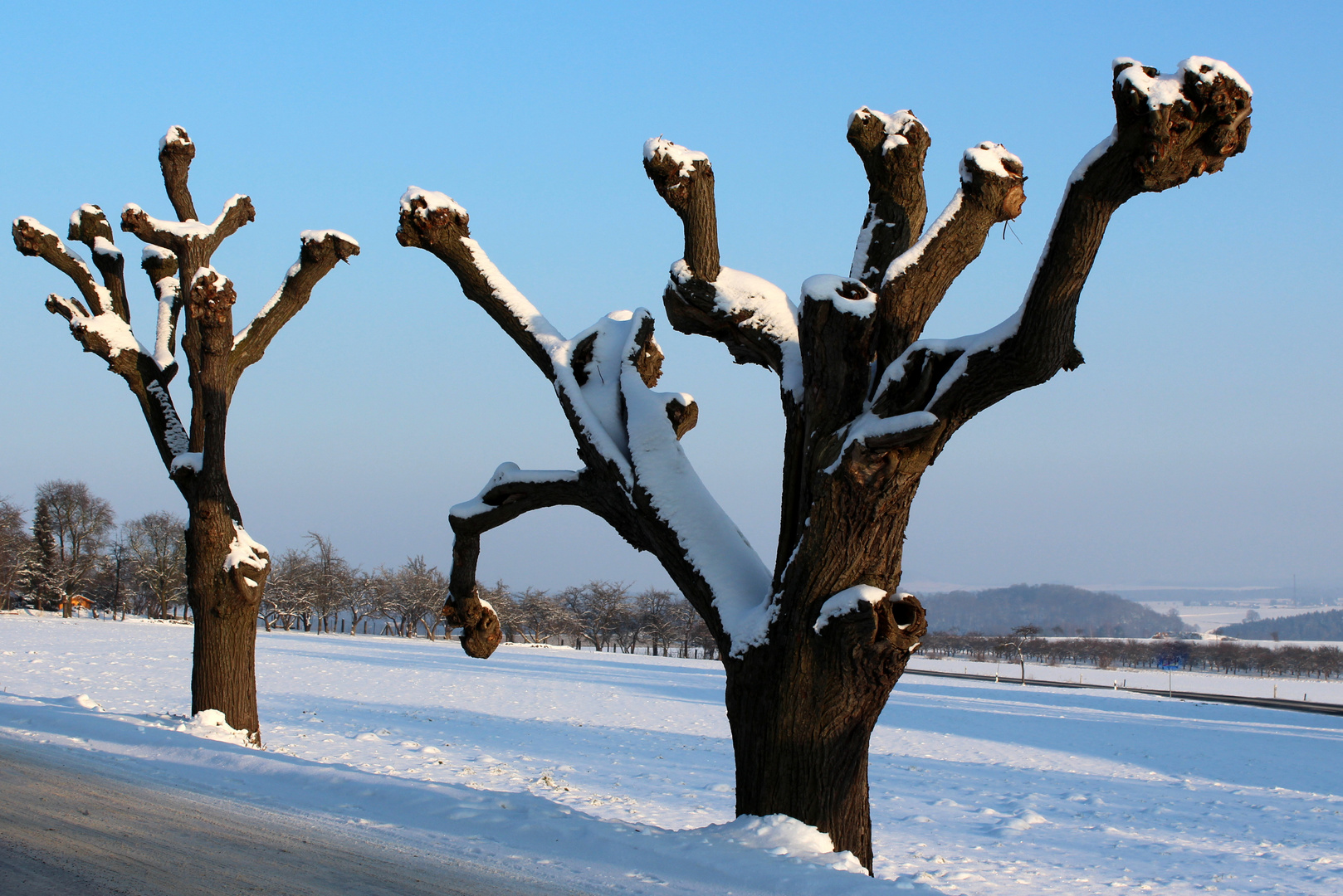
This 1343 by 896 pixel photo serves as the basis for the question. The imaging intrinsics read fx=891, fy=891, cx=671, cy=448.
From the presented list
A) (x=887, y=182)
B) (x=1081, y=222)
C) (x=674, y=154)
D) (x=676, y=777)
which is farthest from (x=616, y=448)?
(x=676, y=777)

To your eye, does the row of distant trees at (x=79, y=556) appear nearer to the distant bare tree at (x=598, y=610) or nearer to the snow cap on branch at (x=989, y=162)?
the distant bare tree at (x=598, y=610)

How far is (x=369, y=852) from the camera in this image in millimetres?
4523

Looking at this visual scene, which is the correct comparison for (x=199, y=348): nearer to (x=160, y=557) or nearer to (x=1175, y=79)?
(x=1175, y=79)

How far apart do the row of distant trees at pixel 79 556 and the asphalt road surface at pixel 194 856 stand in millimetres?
70712

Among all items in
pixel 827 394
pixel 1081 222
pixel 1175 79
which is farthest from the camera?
pixel 827 394

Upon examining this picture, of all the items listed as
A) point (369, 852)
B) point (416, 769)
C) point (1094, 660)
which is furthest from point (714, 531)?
point (1094, 660)

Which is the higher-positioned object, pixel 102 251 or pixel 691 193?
pixel 102 251

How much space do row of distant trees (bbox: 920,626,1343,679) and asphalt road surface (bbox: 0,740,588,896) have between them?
108205 millimetres

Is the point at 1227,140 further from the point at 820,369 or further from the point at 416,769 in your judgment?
the point at 416,769

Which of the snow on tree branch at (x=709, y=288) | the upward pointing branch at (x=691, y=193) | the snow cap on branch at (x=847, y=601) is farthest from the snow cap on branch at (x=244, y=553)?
the snow cap on branch at (x=847, y=601)

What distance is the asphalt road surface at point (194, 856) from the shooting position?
3920mm

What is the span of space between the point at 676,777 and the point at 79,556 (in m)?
79.2

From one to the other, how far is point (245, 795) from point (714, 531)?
3.44 metres

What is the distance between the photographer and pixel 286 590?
78.6m
